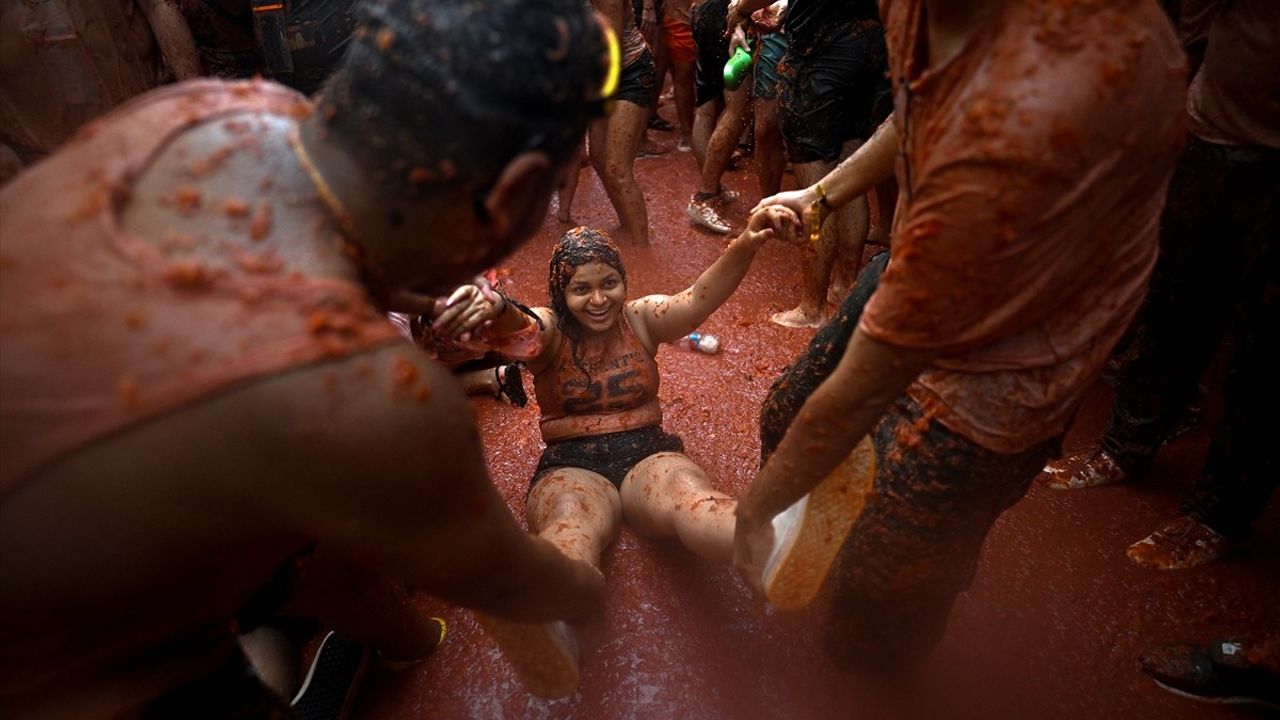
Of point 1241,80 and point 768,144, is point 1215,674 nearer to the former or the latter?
point 1241,80

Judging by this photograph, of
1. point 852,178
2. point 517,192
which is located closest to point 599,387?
point 852,178

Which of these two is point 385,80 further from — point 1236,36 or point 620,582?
point 1236,36

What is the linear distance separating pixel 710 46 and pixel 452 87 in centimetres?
515

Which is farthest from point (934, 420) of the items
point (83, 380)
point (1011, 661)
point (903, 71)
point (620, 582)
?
point (83, 380)

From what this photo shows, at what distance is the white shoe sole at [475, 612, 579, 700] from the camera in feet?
5.17

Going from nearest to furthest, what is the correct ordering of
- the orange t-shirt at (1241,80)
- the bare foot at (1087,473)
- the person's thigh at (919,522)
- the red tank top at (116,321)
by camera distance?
the red tank top at (116,321)
the person's thigh at (919,522)
the orange t-shirt at (1241,80)
the bare foot at (1087,473)

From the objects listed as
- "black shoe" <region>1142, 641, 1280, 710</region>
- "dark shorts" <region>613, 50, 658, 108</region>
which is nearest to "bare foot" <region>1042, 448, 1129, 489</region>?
"black shoe" <region>1142, 641, 1280, 710</region>

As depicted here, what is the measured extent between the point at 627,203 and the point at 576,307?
2.49 metres

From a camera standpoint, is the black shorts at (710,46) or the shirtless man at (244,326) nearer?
the shirtless man at (244,326)

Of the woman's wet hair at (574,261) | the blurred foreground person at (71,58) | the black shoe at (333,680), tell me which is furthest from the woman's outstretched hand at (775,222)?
the blurred foreground person at (71,58)

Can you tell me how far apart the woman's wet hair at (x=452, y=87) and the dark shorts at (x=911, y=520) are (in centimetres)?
123

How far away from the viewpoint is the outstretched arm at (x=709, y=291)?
2314 millimetres

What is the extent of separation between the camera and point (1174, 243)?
248 centimetres

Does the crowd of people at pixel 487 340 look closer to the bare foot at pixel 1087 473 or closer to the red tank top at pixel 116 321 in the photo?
the red tank top at pixel 116 321
